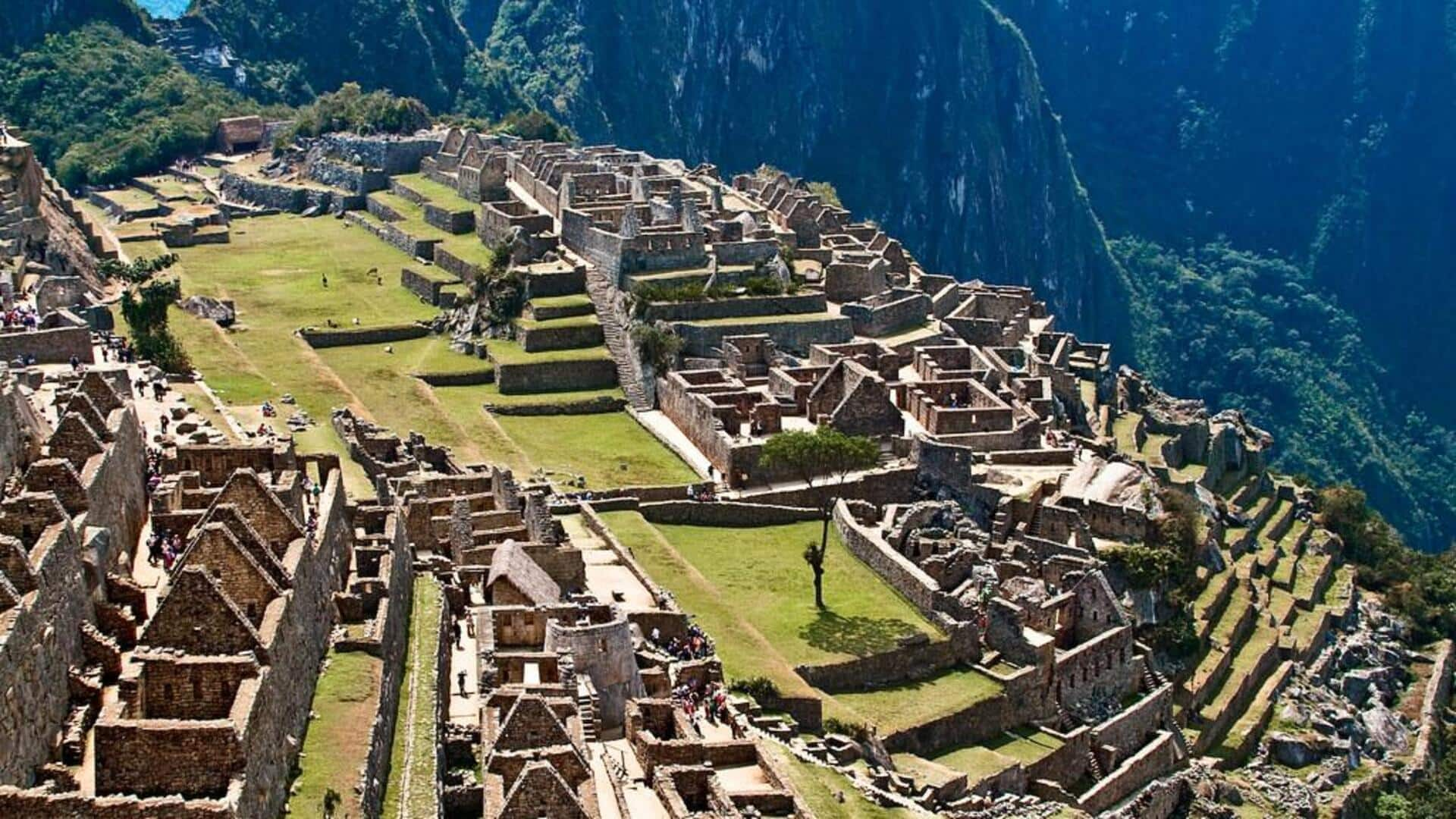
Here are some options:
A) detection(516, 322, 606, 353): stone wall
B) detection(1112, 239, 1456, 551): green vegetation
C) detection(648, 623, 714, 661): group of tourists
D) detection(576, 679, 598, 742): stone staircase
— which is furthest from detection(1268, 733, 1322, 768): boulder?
detection(1112, 239, 1456, 551): green vegetation

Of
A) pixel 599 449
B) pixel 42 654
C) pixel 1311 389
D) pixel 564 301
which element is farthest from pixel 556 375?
pixel 1311 389

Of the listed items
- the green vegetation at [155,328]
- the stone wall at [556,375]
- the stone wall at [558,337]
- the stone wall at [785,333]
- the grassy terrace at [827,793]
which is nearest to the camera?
the grassy terrace at [827,793]

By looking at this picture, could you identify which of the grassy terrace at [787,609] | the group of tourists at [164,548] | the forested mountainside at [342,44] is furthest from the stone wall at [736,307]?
the forested mountainside at [342,44]

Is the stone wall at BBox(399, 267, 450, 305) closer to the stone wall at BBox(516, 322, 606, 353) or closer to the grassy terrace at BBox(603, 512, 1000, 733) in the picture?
the stone wall at BBox(516, 322, 606, 353)

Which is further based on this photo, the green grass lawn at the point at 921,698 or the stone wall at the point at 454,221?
the stone wall at the point at 454,221

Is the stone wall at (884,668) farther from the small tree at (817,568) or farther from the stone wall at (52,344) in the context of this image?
the stone wall at (52,344)

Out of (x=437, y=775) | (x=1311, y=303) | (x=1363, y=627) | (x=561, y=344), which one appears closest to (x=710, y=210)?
(x=561, y=344)

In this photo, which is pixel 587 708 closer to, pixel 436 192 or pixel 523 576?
pixel 523 576
